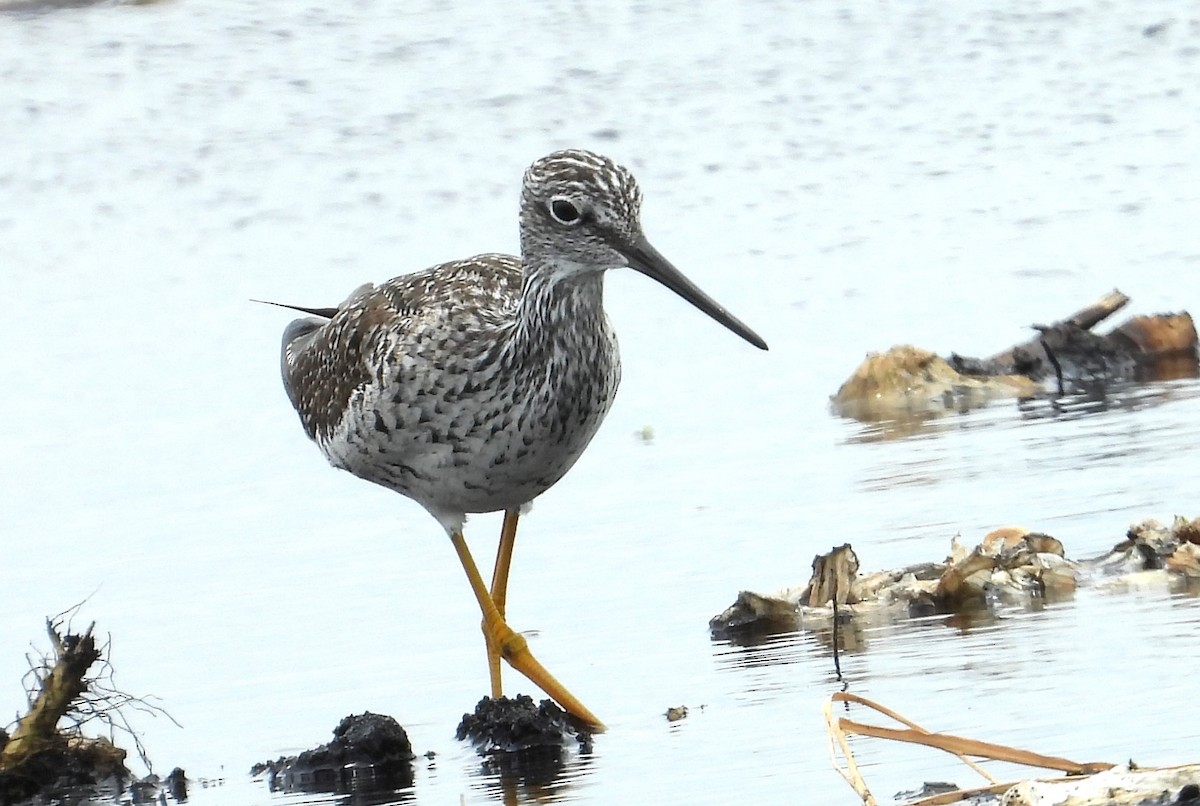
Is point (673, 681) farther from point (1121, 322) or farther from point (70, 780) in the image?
point (1121, 322)

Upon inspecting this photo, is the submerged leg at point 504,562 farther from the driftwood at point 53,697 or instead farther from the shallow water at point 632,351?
the driftwood at point 53,697

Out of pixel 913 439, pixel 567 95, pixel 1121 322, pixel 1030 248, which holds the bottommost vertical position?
pixel 913 439

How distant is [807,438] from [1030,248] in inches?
121

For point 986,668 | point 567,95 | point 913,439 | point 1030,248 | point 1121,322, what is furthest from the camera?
point 567,95

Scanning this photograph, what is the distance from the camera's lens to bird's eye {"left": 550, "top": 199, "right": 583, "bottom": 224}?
598 cm

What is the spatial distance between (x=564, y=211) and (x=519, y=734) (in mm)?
1403

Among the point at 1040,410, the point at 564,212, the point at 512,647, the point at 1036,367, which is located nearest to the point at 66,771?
the point at 512,647

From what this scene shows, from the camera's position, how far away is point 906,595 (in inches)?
248

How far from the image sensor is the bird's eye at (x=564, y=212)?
5980 mm

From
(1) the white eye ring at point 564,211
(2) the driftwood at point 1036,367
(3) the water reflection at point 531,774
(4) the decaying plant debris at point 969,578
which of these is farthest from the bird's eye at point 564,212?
(2) the driftwood at point 1036,367

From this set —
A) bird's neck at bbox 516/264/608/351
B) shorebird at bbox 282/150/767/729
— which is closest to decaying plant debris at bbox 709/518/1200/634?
Answer: shorebird at bbox 282/150/767/729

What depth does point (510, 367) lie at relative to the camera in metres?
6.21

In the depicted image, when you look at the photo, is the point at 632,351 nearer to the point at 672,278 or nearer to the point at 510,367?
the point at 510,367


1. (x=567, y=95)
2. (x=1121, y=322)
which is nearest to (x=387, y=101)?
(x=567, y=95)
